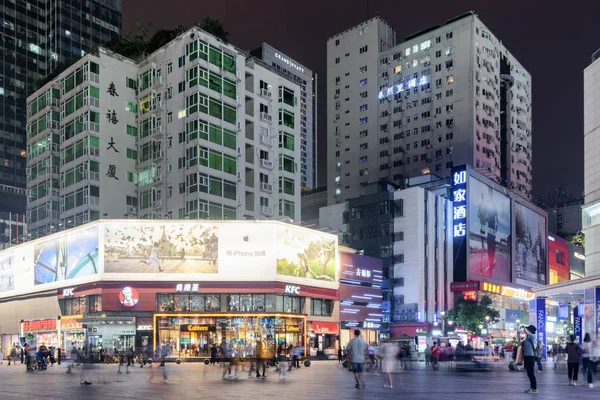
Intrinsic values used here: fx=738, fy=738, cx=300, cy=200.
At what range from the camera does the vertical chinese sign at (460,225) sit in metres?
99.7

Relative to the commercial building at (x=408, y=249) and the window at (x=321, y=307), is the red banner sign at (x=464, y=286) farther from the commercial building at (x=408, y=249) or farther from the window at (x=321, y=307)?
the window at (x=321, y=307)

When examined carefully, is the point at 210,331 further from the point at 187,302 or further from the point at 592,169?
the point at 592,169

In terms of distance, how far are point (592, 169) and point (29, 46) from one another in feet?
433

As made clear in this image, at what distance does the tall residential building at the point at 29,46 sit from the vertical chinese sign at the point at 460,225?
3631 inches

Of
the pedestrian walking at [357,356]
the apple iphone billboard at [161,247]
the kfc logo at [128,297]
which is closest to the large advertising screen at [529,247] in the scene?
the apple iphone billboard at [161,247]

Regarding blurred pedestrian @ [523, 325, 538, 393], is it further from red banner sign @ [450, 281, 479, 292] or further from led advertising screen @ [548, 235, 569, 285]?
led advertising screen @ [548, 235, 569, 285]

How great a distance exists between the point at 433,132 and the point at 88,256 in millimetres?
85240

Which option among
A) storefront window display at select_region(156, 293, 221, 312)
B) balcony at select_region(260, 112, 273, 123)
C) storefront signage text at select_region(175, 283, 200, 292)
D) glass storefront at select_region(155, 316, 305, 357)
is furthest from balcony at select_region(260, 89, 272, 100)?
glass storefront at select_region(155, 316, 305, 357)

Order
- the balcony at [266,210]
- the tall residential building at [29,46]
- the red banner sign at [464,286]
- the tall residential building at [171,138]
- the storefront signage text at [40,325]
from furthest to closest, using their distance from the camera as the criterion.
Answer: the tall residential building at [29,46] → the red banner sign at [464,286] → the balcony at [266,210] → the tall residential building at [171,138] → the storefront signage text at [40,325]

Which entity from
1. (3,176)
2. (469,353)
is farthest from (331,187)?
(469,353)

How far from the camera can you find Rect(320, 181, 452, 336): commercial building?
93.1m

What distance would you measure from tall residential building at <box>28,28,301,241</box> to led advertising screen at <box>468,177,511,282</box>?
2923cm

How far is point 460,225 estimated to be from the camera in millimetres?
100125

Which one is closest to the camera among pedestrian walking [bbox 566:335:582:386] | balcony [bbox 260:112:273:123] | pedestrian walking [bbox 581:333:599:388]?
pedestrian walking [bbox 581:333:599:388]
